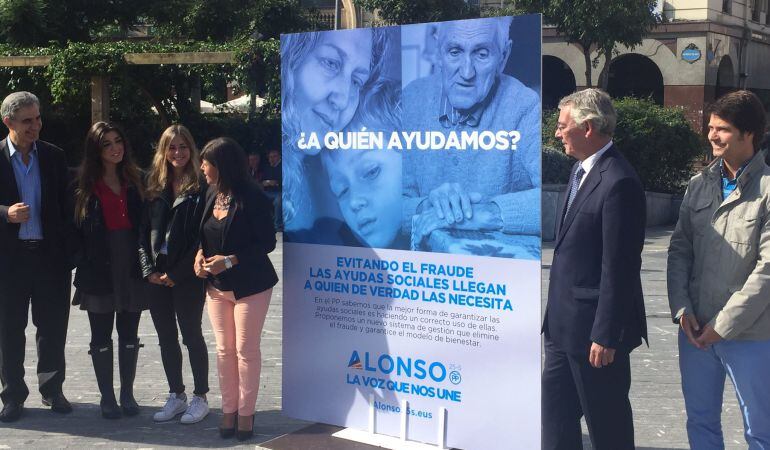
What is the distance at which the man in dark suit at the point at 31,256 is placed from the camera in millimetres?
5633

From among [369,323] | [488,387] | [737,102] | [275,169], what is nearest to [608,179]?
[737,102]

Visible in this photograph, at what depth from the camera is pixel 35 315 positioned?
5832mm

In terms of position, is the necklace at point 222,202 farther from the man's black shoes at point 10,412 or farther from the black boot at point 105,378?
the man's black shoes at point 10,412

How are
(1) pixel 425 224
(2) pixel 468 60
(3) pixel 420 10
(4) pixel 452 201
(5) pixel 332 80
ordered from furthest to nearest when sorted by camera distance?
(3) pixel 420 10, (5) pixel 332 80, (1) pixel 425 224, (4) pixel 452 201, (2) pixel 468 60

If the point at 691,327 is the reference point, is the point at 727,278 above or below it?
above

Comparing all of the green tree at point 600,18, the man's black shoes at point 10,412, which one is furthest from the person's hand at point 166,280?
the green tree at point 600,18

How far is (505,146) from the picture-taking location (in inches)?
173

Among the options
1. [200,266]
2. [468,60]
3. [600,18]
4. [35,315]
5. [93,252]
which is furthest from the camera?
[600,18]

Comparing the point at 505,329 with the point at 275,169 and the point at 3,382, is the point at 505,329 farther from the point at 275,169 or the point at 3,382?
the point at 275,169

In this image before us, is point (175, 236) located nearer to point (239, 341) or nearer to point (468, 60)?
point (239, 341)

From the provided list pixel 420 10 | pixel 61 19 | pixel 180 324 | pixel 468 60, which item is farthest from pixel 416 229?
pixel 420 10

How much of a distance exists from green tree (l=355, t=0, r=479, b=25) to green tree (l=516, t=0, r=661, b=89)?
5.82ft

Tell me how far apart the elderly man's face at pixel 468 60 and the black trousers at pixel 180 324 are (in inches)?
80.2

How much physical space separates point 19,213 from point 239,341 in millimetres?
1484
